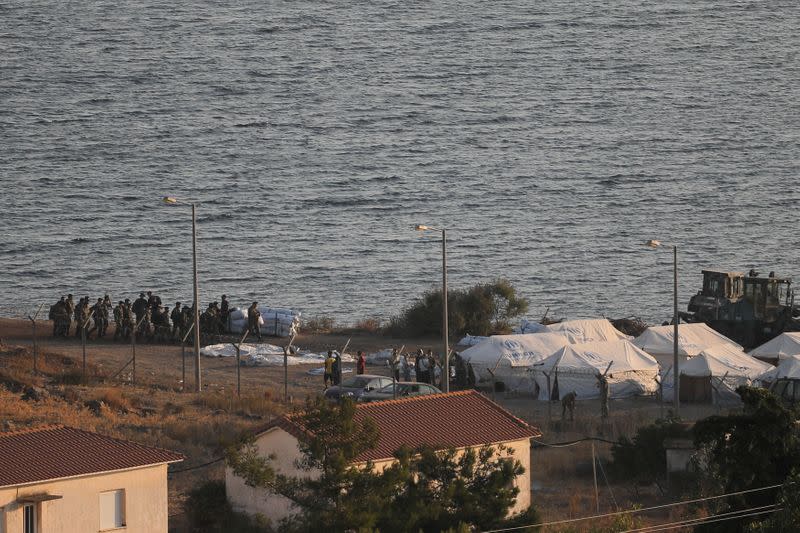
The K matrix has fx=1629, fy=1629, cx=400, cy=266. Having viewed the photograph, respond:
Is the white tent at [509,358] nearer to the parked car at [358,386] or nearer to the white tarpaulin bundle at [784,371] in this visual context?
the parked car at [358,386]

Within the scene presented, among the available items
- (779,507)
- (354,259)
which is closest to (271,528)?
(779,507)

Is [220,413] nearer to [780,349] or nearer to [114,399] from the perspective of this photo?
[114,399]

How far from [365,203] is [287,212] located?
22.9 feet

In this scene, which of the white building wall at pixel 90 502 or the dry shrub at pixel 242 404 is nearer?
the white building wall at pixel 90 502

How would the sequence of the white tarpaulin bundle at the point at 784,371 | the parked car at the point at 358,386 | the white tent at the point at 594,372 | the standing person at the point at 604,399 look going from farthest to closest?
1. the white tent at the point at 594,372
2. the white tarpaulin bundle at the point at 784,371
3. the parked car at the point at 358,386
4. the standing person at the point at 604,399

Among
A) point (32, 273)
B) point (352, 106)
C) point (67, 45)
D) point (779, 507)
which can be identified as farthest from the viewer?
point (67, 45)

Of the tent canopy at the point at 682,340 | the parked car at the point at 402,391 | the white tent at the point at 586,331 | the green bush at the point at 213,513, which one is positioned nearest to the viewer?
the green bush at the point at 213,513

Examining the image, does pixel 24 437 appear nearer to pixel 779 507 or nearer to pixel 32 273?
pixel 779 507

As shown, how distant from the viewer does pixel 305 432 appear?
93.9ft

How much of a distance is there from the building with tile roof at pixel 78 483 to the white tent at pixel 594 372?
20.1m

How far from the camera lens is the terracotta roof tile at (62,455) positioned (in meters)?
28.5

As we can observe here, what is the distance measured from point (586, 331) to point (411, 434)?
23721mm

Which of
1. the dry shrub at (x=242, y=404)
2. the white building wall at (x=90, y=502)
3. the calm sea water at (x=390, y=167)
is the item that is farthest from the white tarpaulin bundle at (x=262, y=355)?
the calm sea water at (x=390, y=167)

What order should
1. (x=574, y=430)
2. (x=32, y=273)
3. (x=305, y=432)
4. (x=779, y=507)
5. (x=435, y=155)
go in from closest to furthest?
(x=779, y=507)
(x=305, y=432)
(x=574, y=430)
(x=32, y=273)
(x=435, y=155)
